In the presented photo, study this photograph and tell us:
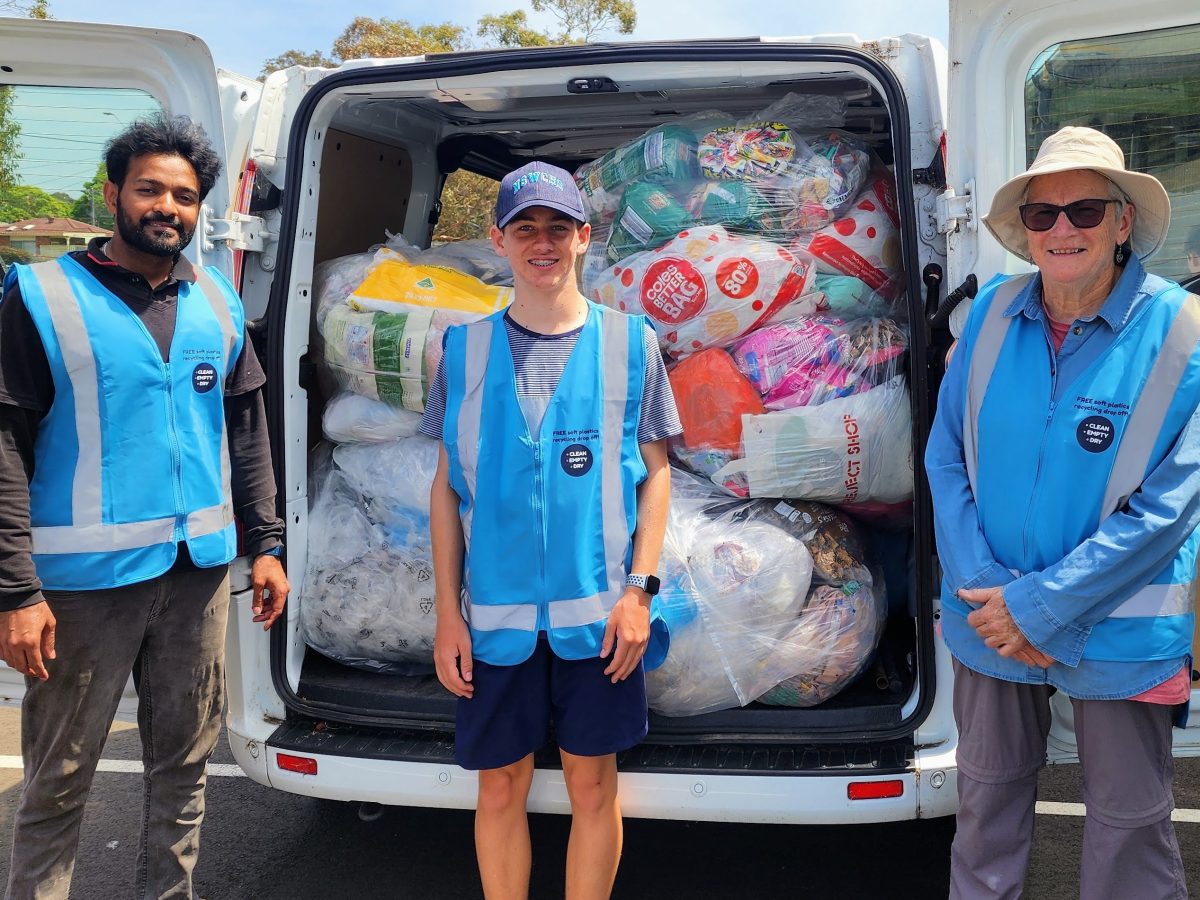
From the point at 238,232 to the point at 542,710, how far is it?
1.34m

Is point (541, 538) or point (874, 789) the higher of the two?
point (541, 538)

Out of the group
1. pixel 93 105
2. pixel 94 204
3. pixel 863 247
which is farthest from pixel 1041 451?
pixel 93 105

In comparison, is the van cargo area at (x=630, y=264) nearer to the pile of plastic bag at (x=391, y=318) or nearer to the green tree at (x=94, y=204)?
the pile of plastic bag at (x=391, y=318)

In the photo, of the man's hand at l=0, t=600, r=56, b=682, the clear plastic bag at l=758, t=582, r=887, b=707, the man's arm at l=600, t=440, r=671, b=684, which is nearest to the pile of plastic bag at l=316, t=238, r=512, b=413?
the man's arm at l=600, t=440, r=671, b=684

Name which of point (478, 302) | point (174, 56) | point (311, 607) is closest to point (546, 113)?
point (478, 302)

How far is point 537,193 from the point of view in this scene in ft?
6.75

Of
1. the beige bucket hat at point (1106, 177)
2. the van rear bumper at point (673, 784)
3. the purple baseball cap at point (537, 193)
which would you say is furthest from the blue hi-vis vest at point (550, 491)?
the beige bucket hat at point (1106, 177)

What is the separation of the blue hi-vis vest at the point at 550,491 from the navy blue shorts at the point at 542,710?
49mm

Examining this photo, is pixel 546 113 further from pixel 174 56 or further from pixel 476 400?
pixel 476 400

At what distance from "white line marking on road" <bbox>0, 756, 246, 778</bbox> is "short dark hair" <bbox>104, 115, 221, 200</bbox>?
2.08 metres

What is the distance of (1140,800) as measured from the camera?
1.80 meters

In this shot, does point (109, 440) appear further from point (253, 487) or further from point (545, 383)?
point (545, 383)

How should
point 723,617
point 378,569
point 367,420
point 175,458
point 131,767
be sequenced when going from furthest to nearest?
1. point 131,767
2. point 367,420
3. point 378,569
4. point 723,617
5. point 175,458

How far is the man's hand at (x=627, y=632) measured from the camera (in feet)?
6.77
